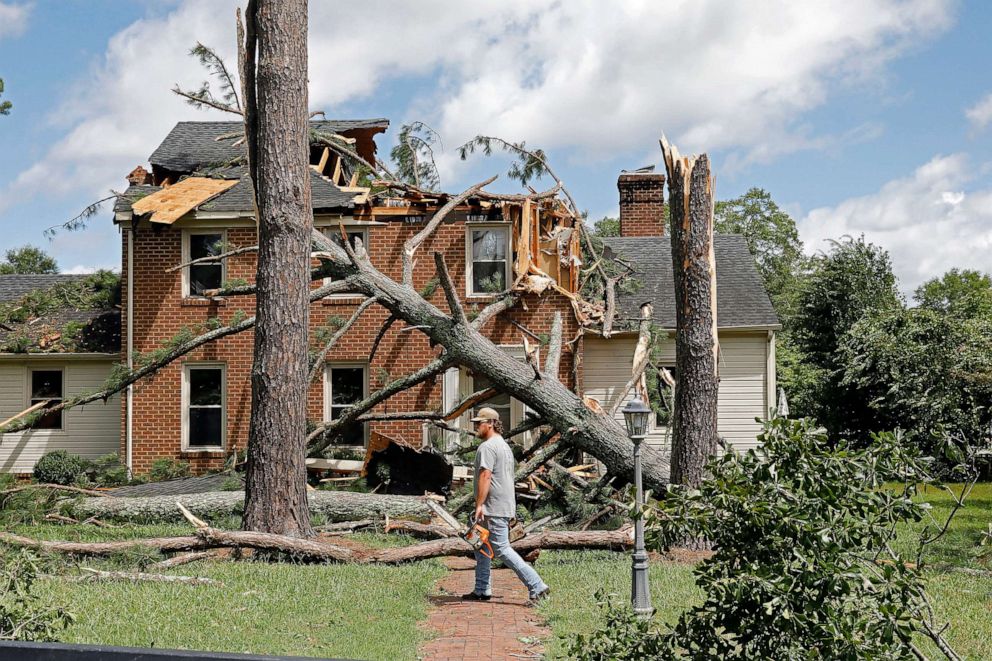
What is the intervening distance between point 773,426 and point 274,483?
25.8 ft

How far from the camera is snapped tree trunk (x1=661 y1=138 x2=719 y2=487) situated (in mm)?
11414

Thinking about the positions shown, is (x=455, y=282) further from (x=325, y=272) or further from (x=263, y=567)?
(x=263, y=567)

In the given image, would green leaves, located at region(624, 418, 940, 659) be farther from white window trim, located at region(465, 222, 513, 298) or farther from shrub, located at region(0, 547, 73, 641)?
white window trim, located at region(465, 222, 513, 298)

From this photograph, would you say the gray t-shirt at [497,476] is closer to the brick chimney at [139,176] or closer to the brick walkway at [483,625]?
the brick walkway at [483,625]

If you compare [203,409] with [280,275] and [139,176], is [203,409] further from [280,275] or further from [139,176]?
[280,275]

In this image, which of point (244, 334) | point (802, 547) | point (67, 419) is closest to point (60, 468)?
point (67, 419)

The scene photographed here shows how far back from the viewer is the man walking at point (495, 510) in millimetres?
8344

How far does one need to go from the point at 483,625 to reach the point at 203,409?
43.1 ft

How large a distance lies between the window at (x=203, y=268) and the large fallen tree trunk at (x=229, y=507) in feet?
21.9

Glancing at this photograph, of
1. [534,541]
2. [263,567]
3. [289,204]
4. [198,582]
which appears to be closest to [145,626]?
[198,582]

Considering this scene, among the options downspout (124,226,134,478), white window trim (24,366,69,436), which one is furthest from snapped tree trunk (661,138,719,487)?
white window trim (24,366,69,436)

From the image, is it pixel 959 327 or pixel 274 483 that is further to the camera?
pixel 959 327

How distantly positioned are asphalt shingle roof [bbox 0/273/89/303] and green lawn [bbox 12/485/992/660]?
667 inches

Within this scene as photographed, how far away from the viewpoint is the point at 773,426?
14.3 ft
